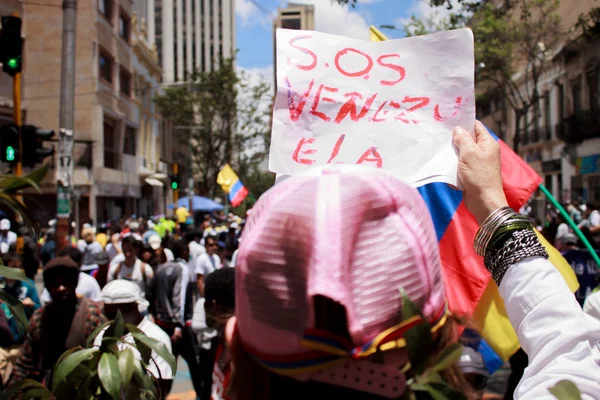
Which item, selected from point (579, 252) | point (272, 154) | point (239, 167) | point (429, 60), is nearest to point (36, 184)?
point (272, 154)

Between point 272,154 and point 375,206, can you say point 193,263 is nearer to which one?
point 272,154

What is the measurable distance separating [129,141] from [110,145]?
4.00m

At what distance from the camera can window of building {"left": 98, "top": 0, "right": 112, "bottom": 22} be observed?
27719 mm

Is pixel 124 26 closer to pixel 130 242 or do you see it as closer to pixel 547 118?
pixel 547 118

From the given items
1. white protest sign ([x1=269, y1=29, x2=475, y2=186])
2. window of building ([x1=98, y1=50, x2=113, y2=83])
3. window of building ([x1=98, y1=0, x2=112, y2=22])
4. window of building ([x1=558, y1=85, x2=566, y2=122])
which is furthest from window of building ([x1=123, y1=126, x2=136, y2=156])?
white protest sign ([x1=269, y1=29, x2=475, y2=186])

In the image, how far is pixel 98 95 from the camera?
88.6 ft

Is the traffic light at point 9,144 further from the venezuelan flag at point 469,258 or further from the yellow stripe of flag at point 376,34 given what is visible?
the venezuelan flag at point 469,258

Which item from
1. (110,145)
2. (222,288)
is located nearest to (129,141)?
(110,145)

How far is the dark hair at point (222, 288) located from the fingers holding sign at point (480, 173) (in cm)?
241

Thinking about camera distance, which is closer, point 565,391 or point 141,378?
point 565,391

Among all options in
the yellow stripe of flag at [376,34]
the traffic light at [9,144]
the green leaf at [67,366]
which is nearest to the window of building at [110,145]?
the traffic light at [9,144]

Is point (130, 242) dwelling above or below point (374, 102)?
below

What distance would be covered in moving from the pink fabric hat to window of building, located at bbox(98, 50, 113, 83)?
28594 mm

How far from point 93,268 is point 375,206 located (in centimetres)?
862
